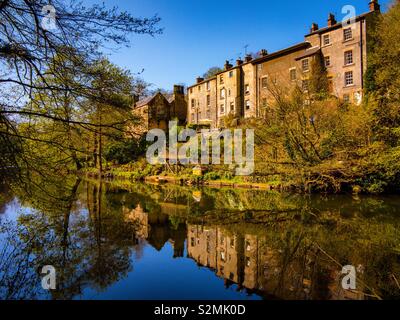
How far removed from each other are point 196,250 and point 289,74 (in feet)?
90.9

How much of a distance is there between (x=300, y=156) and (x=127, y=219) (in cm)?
1111

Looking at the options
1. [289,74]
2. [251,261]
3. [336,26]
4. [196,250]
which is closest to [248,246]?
[251,261]

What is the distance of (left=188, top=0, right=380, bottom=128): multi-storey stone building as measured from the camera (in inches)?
1031

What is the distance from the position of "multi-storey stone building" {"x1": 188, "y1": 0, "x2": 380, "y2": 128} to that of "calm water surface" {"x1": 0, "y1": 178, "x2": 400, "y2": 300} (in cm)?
1052

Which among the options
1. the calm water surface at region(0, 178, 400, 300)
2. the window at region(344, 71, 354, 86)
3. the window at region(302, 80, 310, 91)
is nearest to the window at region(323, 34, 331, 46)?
the window at region(344, 71, 354, 86)

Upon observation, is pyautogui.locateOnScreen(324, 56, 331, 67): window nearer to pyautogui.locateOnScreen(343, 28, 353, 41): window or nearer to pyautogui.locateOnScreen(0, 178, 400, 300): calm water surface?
pyautogui.locateOnScreen(343, 28, 353, 41): window

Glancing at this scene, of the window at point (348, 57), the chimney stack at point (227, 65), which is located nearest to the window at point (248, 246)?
the window at point (348, 57)

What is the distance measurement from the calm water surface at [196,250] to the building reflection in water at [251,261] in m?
0.02

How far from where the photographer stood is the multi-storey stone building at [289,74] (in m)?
26.2

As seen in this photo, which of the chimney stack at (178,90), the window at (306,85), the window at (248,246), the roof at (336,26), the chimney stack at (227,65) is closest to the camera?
the window at (248,246)

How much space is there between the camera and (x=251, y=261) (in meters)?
7.46

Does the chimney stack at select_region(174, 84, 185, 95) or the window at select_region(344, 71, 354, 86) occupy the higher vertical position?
the chimney stack at select_region(174, 84, 185, 95)

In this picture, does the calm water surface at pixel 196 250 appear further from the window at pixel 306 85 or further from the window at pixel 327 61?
the window at pixel 327 61

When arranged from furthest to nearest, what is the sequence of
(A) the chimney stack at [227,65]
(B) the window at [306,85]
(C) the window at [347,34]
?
(A) the chimney stack at [227,65]
(C) the window at [347,34]
(B) the window at [306,85]
